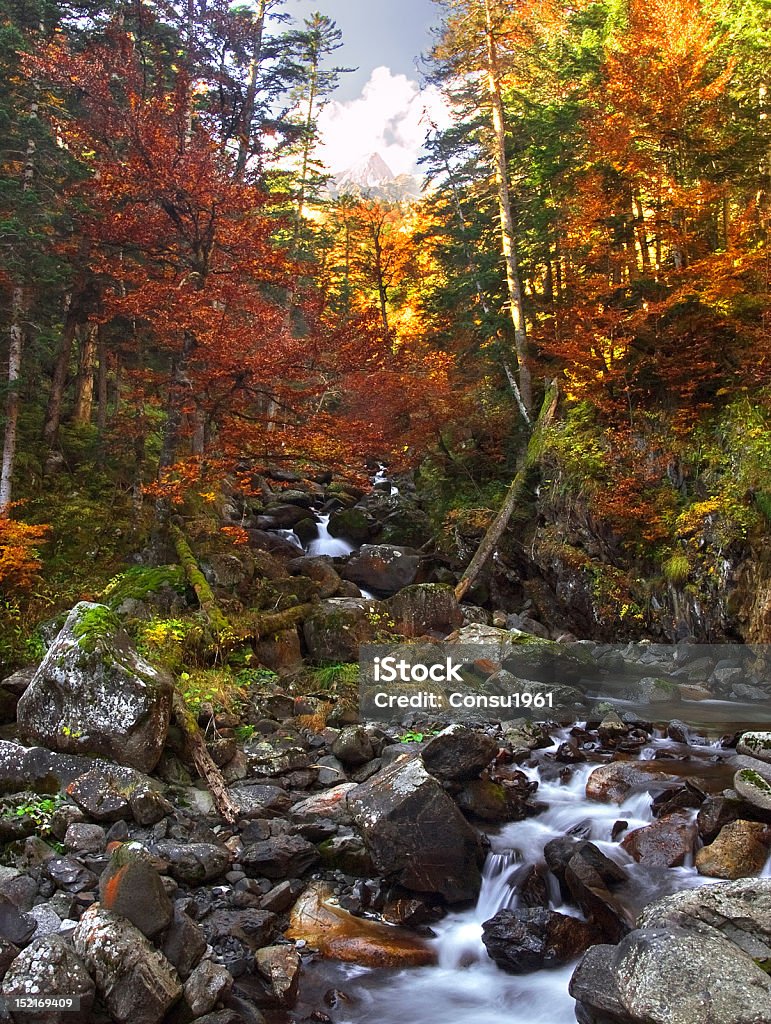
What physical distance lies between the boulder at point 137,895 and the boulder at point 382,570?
528 inches

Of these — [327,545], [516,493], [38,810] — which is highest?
[516,493]

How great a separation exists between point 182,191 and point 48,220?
3906mm

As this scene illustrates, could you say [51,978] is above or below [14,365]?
below

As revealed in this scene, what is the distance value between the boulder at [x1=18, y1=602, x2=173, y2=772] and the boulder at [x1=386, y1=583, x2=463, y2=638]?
26.9 feet

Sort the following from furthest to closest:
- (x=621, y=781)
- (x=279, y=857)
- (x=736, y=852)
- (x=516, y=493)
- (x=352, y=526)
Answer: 1. (x=352, y=526)
2. (x=516, y=493)
3. (x=621, y=781)
4. (x=279, y=857)
5. (x=736, y=852)

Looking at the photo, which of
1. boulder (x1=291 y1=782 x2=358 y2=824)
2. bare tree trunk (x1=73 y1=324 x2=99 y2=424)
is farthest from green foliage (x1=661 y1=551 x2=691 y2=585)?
bare tree trunk (x1=73 y1=324 x2=99 y2=424)

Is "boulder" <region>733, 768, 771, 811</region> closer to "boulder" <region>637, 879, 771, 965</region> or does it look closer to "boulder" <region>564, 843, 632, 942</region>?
"boulder" <region>564, 843, 632, 942</region>

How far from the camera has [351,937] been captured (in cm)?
604

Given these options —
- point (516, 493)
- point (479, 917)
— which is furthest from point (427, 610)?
point (479, 917)

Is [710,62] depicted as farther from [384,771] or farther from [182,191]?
[384,771]

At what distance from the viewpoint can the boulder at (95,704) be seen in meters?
7.29

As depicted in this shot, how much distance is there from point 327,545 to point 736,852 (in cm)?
1630

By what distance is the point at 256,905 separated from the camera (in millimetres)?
6105

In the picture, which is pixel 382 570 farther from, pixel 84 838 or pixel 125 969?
pixel 125 969
